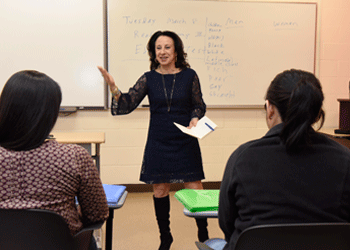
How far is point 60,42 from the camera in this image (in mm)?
3535

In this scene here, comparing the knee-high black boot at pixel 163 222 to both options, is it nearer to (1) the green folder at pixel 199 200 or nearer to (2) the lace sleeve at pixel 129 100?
(2) the lace sleeve at pixel 129 100

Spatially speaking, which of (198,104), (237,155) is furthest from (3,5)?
(237,155)

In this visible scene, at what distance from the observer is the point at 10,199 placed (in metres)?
1.05

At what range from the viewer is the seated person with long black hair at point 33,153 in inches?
41.5

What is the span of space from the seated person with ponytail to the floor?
1699mm

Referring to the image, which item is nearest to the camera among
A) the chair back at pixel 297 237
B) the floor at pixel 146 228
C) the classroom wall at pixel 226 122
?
the chair back at pixel 297 237

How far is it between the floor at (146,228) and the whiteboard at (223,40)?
122 centimetres

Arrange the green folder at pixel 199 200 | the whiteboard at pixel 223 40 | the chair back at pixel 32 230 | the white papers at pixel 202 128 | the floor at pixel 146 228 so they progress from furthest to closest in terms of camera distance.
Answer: the whiteboard at pixel 223 40 → the floor at pixel 146 228 → the white papers at pixel 202 128 → the green folder at pixel 199 200 → the chair back at pixel 32 230

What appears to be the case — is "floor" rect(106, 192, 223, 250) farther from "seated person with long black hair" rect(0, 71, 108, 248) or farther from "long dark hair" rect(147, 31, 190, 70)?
"seated person with long black hair" rect(0, 71, 108, 248)

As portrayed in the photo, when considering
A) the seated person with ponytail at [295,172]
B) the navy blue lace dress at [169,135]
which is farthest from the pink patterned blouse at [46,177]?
the navy blue lace dress at [169,135]

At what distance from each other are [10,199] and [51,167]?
150mm

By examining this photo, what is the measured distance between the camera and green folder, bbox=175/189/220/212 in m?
1.25

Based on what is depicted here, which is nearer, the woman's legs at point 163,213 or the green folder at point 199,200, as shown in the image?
the green folder at point 199,200

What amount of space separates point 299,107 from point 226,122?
2.93m
